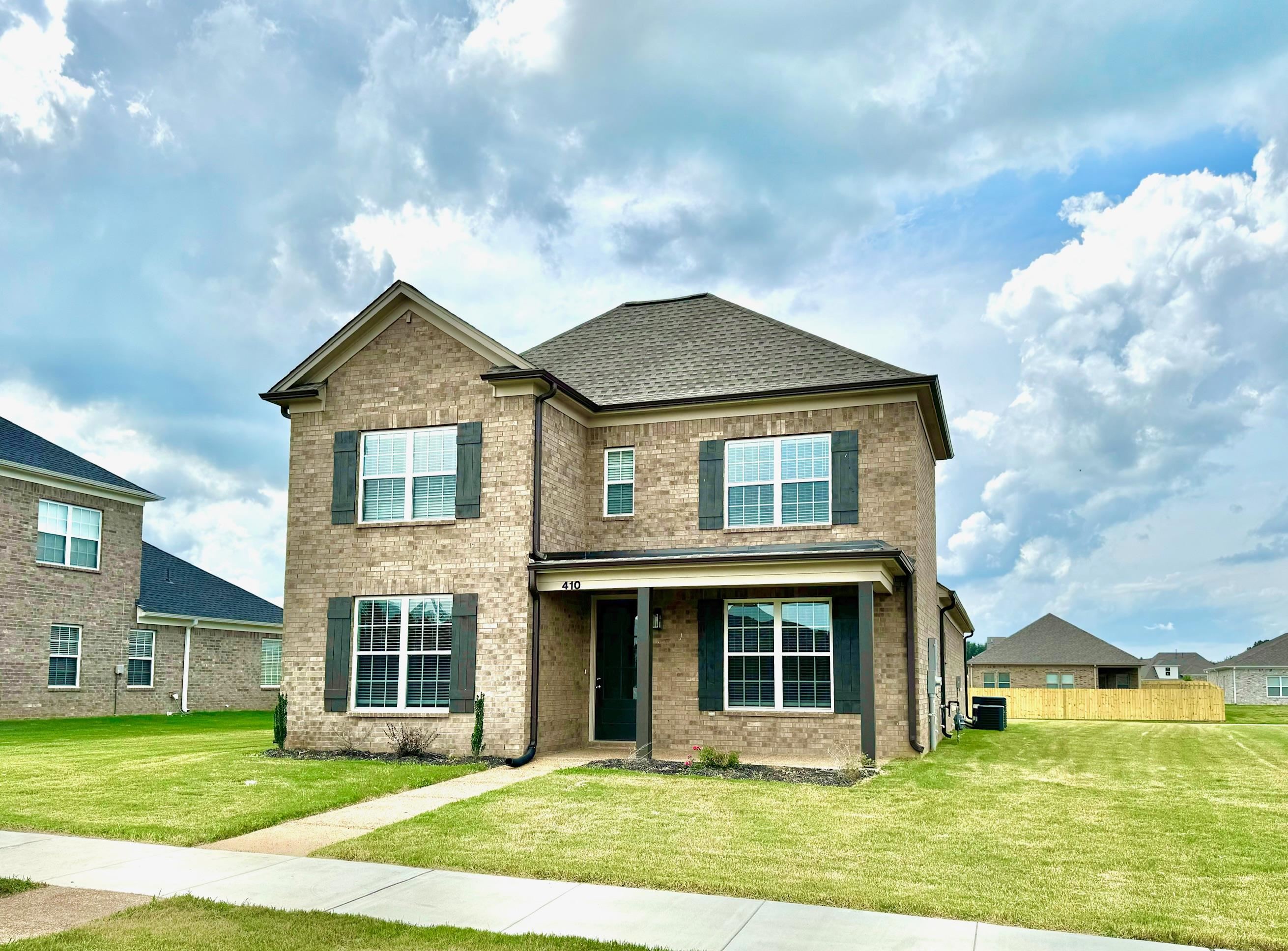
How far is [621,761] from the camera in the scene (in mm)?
15586

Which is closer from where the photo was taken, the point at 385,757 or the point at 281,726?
the point at 385,757

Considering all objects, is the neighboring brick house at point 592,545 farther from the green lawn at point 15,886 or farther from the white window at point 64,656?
the white window at point 64,656

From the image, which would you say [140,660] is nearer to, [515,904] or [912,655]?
[912,655]

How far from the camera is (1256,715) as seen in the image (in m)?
42.7

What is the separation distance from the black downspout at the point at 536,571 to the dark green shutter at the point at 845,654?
4.62m

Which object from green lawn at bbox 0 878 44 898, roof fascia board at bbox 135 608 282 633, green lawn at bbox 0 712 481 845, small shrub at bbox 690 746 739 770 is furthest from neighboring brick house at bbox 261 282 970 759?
roof fascia board at bbox 135 608 282 633

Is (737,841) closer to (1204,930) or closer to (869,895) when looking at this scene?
(869,895)

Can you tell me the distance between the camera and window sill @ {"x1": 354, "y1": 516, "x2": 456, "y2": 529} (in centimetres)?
1739

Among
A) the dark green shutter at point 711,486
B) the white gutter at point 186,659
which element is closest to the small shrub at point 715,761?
the dark green shutter at point 711,486

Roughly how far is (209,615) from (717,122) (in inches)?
882

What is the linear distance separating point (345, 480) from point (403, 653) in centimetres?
308

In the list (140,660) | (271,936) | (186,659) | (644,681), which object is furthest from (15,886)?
(186,659)

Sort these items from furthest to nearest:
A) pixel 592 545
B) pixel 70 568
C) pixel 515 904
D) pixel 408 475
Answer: pixel 70 568 → pixel 592 545 → pixel 408 475 → pixel 515 904

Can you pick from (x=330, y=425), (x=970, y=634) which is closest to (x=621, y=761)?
(x=330, y=425)
